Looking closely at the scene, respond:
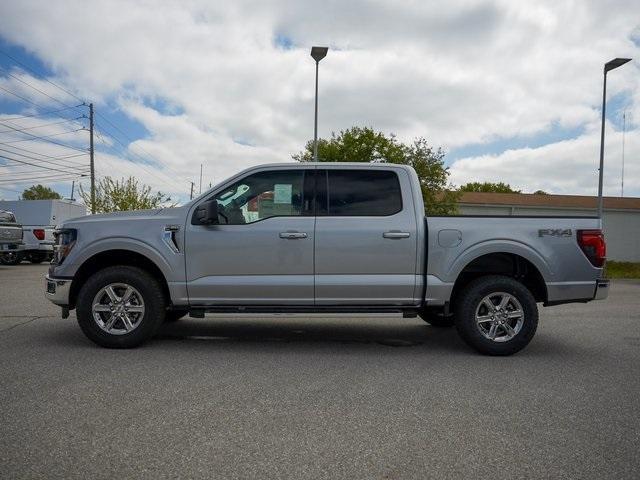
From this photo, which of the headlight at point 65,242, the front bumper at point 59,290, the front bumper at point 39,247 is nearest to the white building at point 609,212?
the front bumper at point 39,247

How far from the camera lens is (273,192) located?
19.0 feet

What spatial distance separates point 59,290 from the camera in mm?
5730

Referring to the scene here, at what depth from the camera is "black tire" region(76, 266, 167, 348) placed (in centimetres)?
561

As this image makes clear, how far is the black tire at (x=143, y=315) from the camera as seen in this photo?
561 centimetres

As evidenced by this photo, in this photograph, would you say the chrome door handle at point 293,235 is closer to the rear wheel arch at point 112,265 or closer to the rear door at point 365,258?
the rear door at point 365,258

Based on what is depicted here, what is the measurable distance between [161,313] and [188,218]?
1.06 metres

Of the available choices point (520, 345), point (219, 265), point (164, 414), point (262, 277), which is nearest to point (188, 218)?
point (219, 265)

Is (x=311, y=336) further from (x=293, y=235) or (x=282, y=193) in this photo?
(x=282, y=193)

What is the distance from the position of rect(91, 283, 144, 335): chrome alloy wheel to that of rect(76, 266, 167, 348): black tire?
0.04 metres

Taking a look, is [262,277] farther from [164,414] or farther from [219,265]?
[164,414]

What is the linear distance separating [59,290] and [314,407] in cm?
344

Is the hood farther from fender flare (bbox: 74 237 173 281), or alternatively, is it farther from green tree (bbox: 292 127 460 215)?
green tree (bbox: 292 127 460 215)

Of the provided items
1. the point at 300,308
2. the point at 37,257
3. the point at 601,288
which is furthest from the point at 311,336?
the point at 37,257

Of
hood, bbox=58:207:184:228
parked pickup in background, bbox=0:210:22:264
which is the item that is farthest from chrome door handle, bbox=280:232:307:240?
parked pickup in background, bbox=0:210:22:264
